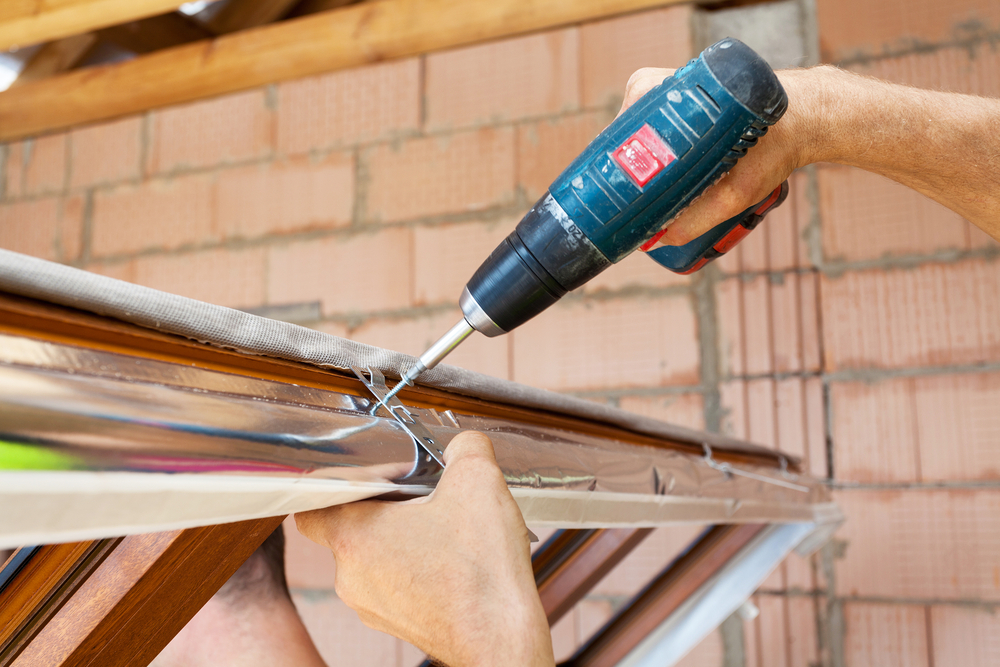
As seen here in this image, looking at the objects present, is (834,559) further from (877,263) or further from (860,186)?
(860,186)

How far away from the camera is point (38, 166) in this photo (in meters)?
2.58

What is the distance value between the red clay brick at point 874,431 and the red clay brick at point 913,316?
0.06m

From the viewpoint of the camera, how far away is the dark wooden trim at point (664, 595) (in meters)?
1.14

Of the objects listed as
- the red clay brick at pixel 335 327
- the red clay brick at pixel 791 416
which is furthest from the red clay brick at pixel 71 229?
the red clay brick at pixel 791 416

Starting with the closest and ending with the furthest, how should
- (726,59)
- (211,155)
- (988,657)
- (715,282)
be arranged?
(726,59) < (988,657) < (715,282) < (211,155)

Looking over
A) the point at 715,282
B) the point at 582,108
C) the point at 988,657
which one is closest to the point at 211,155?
the point at 582,108

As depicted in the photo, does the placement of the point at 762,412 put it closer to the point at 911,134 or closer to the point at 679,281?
the point at 679,281

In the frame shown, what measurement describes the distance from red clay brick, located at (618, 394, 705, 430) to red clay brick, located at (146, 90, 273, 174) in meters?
1.33

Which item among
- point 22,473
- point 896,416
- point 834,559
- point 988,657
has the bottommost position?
point 988,657

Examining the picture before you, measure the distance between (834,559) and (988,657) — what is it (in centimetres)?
32

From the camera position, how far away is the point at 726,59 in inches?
23.9

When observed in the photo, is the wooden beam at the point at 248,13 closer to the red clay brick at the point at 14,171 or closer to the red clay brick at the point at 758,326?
the red clay brick at the point at 14,171

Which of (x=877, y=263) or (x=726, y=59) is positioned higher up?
(x=726, y=59)

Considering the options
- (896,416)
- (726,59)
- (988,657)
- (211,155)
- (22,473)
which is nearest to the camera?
(22,473)
